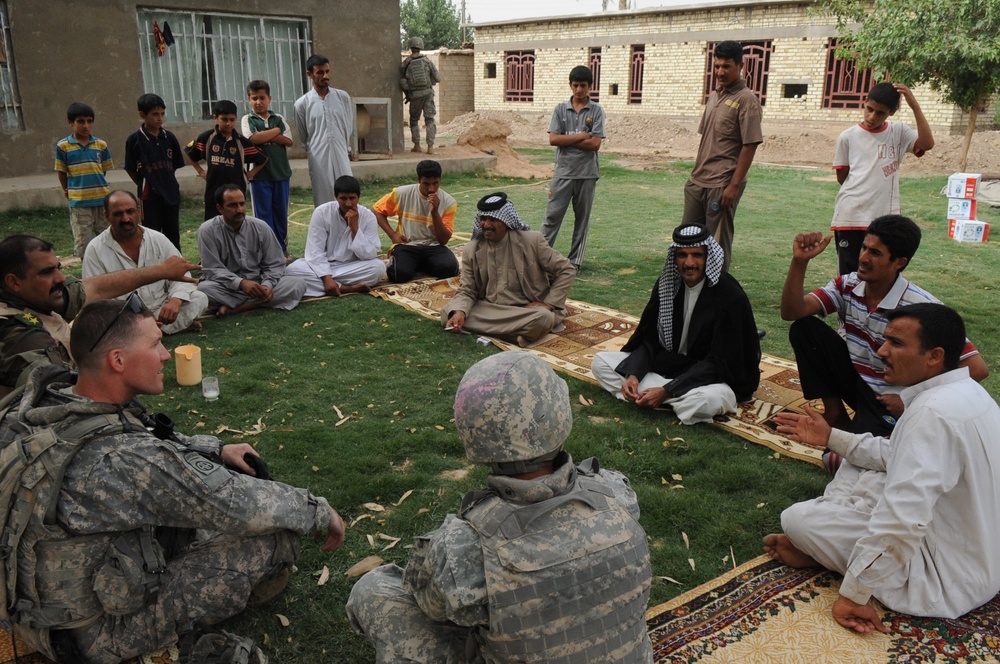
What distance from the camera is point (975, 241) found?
A: 9.67 m

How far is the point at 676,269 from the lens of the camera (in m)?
4.77

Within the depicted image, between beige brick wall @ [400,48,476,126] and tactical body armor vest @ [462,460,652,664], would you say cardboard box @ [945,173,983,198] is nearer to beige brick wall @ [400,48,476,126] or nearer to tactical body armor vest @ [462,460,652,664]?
tactical body armor vest @ [462,460,652,664]

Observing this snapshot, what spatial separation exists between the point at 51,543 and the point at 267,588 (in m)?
0.83

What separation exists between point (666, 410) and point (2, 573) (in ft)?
11.4

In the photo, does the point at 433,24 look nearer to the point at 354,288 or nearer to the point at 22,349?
the point at 354,288

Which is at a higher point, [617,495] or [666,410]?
[617,495]

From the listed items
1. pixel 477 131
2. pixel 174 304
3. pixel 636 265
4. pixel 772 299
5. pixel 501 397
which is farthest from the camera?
pixel 477 131

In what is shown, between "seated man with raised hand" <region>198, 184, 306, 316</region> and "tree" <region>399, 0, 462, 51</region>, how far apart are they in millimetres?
45325

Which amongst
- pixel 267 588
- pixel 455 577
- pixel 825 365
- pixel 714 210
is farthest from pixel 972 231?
pixel 455 577

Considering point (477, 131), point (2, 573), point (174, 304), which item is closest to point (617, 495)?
point (2, 573)

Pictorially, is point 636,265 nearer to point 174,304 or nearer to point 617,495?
point 174,304

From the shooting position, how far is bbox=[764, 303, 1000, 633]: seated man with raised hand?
262 centimetres

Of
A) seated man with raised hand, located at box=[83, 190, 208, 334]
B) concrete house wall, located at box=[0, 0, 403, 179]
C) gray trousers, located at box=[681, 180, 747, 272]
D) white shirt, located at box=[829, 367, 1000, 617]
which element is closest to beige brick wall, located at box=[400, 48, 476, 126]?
concrete house wall, located at box=[0, 0, 403, 179]

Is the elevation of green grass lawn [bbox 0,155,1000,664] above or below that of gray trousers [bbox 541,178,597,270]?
below
